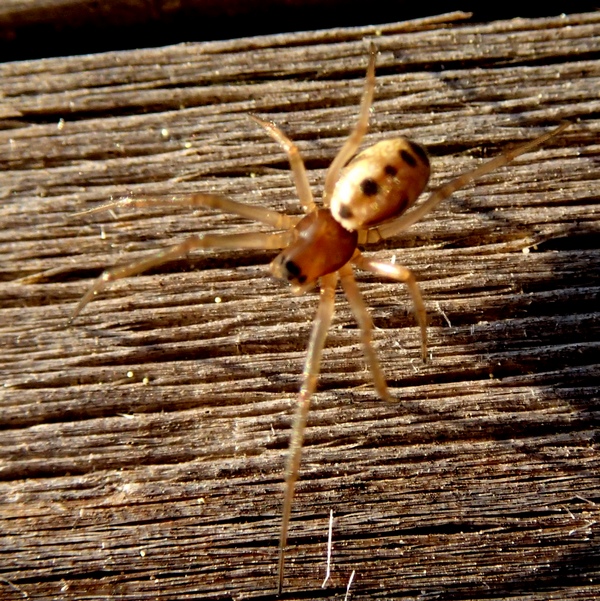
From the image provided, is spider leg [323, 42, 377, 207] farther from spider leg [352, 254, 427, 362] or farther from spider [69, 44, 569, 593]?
spider leg [352, 254, 427, 362]

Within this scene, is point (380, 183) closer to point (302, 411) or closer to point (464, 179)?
point (464, 179)

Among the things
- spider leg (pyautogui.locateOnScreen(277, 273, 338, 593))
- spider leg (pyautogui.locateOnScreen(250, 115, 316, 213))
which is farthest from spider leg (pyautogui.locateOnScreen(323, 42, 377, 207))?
spider leg (pyautogui.locateOnScreen(277, 273, 338, 593))

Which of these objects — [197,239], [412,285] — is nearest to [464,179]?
[412,285]

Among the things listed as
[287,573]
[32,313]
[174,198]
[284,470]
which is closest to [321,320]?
[284,470]

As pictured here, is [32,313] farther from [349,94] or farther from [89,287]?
[349,94]

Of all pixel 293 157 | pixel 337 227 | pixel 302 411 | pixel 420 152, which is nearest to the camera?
pixel 302 411

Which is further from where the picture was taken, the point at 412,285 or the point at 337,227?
the point at 337,227

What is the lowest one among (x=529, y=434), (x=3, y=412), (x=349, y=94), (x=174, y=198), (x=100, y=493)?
(x=529, y=434)
